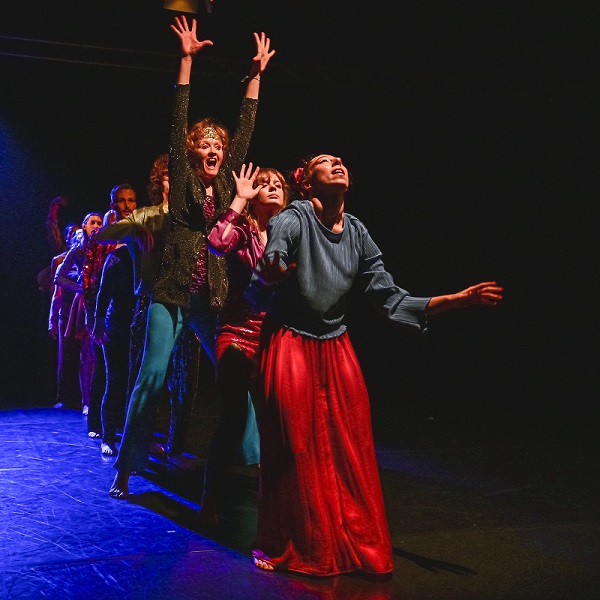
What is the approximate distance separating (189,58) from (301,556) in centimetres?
231

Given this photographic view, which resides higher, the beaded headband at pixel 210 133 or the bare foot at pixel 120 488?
the beaded headband at pixel 210 133

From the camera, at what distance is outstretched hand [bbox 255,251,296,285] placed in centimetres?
A: 273

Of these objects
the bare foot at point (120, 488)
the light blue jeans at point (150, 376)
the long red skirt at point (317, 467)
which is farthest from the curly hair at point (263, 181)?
the bare foot at point (120, 488)

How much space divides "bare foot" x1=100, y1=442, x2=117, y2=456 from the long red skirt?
224 cm

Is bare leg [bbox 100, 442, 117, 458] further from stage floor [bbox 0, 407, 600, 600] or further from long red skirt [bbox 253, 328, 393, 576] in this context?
long red skirt [bbox 253, 328, 393, 576]

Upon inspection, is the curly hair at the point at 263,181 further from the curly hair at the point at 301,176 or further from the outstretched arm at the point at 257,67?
the curly hair at the point at 301,176

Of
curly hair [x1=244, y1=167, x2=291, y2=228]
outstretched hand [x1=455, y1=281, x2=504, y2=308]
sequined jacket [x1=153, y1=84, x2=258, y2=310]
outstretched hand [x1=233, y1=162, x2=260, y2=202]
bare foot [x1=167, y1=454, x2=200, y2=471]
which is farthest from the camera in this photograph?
bare foot [x1=167, y1=454, x2=200, y2=471]

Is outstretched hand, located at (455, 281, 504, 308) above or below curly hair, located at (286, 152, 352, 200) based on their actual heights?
below

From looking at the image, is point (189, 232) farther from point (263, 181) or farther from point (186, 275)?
point (263, 181)

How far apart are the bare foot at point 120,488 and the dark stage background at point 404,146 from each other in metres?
2.76

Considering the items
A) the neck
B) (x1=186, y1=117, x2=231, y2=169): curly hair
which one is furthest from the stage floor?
(x1=186, y1=117, x2=231, y2=169): curly hair

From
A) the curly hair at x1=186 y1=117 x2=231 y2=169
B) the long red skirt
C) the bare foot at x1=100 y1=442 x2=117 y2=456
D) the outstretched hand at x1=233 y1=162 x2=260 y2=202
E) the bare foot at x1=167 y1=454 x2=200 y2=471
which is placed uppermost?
the curly hair at x1=186 y1=117 x2=231 y2=169

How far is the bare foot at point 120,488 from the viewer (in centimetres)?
387

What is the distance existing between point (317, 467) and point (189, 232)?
1494mm
